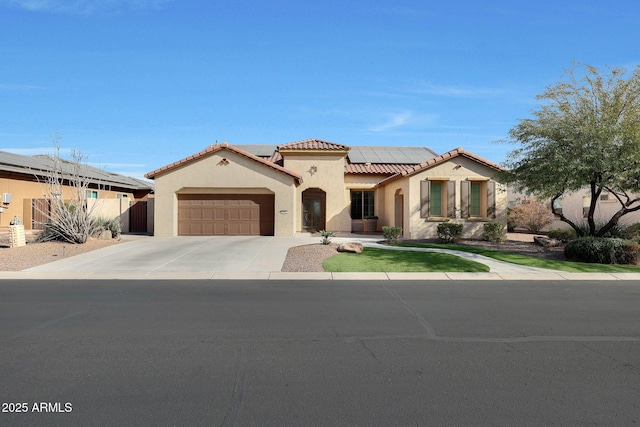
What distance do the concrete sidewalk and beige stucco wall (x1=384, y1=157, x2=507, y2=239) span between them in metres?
4.36

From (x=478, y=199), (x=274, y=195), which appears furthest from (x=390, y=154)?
(x=274, y=195)

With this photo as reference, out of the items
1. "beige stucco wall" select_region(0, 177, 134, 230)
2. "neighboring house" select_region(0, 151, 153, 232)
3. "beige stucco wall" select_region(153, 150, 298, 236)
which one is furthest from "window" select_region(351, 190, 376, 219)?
"beige stucco wall" select_region(0, 177, 134, 230)

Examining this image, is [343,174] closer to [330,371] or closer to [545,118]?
[545,118]

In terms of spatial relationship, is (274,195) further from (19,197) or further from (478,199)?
(19,197)

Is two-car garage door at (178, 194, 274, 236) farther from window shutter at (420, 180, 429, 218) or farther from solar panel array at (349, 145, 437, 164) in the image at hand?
solar panel array at (349, 145, 437, 164)

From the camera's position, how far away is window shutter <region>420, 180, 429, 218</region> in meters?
20.3

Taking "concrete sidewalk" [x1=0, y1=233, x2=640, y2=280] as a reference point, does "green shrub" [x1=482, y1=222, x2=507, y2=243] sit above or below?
above

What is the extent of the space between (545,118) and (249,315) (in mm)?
13842

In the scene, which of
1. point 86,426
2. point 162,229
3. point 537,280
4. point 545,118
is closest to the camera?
point 86,426

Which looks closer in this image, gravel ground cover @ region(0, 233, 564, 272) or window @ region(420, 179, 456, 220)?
gravel ground cover @ region(0, 233, 564, 272)

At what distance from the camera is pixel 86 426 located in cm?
342

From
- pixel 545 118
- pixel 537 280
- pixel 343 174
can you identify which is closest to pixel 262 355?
pixel 537 280

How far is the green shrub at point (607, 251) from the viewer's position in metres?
13.6

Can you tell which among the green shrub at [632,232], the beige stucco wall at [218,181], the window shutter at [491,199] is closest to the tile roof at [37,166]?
the beige stucco wall at [218,181]
